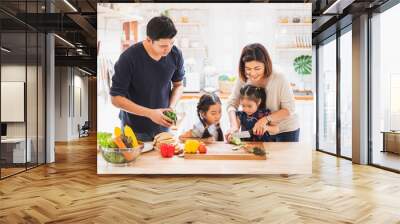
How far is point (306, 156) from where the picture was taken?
19.6 feet

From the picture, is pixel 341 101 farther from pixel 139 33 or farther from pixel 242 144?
pixel 139 33

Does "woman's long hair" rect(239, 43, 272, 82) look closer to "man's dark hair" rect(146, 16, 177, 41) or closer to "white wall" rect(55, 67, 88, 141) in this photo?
"man's dark hair" rect(146, 16, 177, 41)

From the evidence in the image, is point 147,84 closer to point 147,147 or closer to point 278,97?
point 147,147

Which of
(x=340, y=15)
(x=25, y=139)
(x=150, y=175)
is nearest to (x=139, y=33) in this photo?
(x=150, y=175)

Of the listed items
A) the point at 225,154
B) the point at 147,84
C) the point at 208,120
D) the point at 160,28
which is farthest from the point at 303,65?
the point at 147,84

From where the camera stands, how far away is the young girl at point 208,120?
5.93m

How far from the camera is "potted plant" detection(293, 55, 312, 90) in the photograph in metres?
5.92

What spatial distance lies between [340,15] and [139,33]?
395 cm

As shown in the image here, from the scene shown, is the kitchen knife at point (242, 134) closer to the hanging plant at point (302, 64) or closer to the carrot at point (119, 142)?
the hanging plant at point (302, 64)

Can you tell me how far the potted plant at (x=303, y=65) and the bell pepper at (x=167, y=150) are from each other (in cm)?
230

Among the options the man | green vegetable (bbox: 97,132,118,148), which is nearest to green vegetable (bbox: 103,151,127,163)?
green vegetable (bbox: 97,132,118,148)

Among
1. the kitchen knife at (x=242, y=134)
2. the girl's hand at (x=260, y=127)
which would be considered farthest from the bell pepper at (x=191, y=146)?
the girl's hand at (x=260, y=127)

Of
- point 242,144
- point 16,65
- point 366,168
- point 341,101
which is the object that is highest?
point 16,65

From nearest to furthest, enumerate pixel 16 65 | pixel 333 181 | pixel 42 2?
pixel 333 181
pixel 16 65
pixel 42 2
